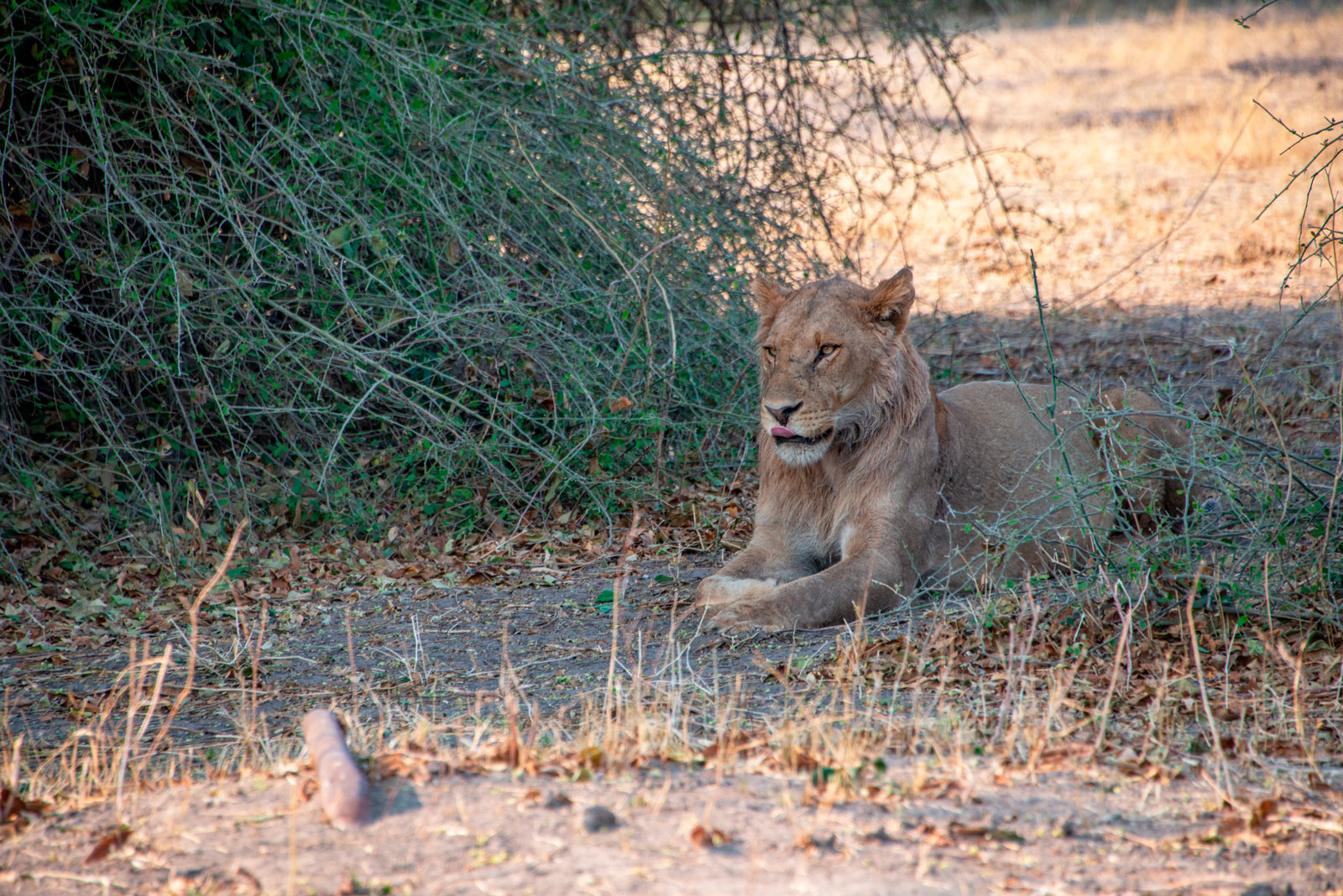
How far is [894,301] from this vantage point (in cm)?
553

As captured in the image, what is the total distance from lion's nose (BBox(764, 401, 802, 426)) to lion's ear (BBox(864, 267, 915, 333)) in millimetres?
578

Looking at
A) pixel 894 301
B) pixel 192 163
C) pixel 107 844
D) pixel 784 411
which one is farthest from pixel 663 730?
pixel 192 163

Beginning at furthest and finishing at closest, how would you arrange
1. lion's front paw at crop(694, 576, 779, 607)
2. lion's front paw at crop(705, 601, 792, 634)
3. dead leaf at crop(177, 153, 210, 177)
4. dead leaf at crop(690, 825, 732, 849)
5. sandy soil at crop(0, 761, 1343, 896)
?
dead leaf at crop(177, 153, 210, 177) → lion's front paw at crop(694, 576, 779, 607) → lion's front paw at crop(705, 601, 792, 634) → dead leaf at crop(690, 825, 732, 849) → sandy soil at crop(0, 761, 1343, 896)

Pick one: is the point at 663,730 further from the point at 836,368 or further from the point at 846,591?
the point at 836,368

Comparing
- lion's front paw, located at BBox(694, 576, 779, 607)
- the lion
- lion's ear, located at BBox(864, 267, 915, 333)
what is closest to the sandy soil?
the lion

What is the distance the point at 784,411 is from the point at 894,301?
2.33 ft

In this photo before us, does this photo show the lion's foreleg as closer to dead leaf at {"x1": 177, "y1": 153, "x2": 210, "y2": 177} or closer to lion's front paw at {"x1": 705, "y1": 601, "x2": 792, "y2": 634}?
lion's front paw at {"x1": 705, "y1": 601, "x2": 792, "y2": 634}

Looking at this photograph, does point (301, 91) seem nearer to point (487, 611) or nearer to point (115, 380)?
point (115, 380)

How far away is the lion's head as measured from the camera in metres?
5.41

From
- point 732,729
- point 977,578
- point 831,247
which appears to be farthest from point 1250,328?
point 732,729

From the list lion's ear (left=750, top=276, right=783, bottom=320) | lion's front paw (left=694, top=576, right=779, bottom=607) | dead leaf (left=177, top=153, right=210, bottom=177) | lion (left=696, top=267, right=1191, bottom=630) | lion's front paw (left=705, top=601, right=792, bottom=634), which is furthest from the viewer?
dead leaf (left=177, top=153, right=210, bottom=177)

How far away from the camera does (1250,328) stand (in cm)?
939

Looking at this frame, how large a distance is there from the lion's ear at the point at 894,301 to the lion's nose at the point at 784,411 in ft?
1.90

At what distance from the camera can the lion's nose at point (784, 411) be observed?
17.6 ft
